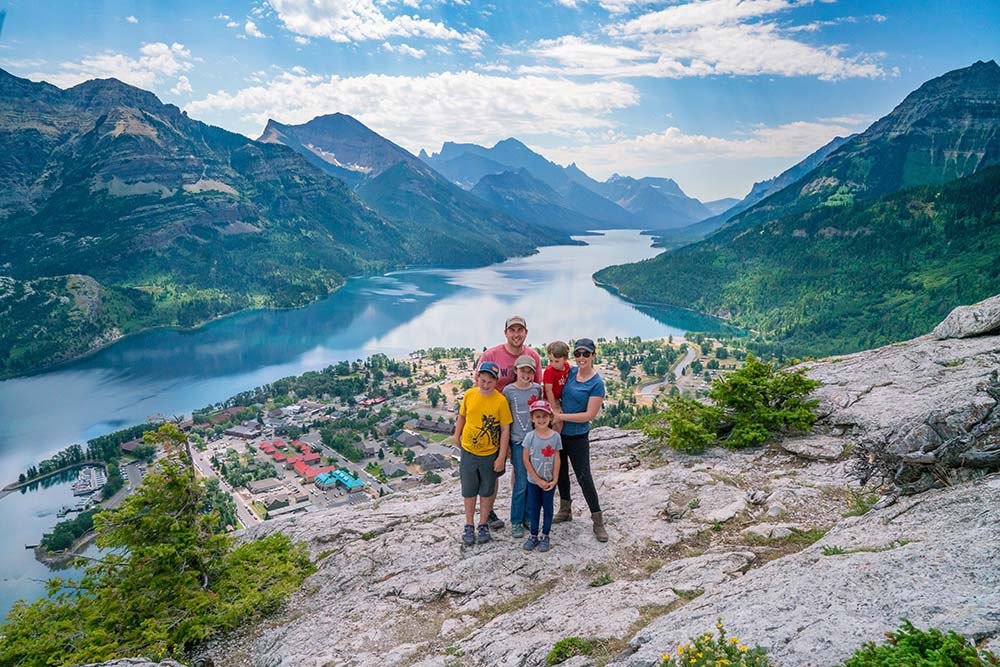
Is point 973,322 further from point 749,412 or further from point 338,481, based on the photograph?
point 338,481

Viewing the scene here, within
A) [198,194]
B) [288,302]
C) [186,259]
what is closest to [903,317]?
[288,302]

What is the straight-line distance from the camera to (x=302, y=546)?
27.6 feet

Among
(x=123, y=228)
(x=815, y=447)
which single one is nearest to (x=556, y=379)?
(x=815, y=447)

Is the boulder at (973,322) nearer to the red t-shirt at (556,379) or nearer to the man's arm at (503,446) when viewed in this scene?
the red t-shirt at (556,379)

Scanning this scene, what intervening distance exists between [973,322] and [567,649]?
10.6m

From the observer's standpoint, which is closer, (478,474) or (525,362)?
(525,362)

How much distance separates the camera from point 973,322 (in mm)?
10039

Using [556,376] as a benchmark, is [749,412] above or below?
below

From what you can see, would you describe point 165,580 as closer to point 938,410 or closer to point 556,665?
point 556,665

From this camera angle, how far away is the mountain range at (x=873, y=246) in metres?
85.2

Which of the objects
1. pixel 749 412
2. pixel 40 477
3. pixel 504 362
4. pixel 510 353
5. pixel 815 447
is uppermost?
pixel 510 353

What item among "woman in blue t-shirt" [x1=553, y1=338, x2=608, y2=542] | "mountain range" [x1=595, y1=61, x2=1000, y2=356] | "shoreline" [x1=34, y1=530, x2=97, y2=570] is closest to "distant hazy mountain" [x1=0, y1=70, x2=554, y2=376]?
"shoreline" [x1=34, y1=530, x2=97, y2=570]

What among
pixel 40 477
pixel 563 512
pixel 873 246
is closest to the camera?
pixel 563 512

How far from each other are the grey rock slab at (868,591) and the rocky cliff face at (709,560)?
16 millimetres
